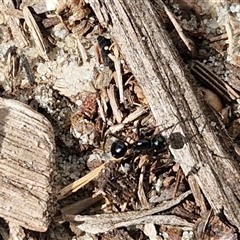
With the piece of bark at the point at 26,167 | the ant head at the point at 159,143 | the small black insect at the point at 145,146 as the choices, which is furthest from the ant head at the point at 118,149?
the piece of bark at the point at 26,167

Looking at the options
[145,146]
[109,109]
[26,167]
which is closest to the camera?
[26,167]

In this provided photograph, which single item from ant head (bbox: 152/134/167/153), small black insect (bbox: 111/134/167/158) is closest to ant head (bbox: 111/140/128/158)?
small black insect (bbox: 111/134/167/158)

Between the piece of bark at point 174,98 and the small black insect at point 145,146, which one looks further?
the small black insect at point 145,146

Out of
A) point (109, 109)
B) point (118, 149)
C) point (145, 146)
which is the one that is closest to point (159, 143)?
point (145, 146)

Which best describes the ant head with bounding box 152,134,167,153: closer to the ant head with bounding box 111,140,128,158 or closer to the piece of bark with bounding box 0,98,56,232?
the ant head with bounding box 111,140,128,158

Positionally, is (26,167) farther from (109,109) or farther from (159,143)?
(159,143)

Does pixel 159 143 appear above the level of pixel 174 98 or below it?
below

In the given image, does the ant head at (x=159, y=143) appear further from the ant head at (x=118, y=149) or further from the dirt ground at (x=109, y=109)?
the ant head at (x=118, y=149)
